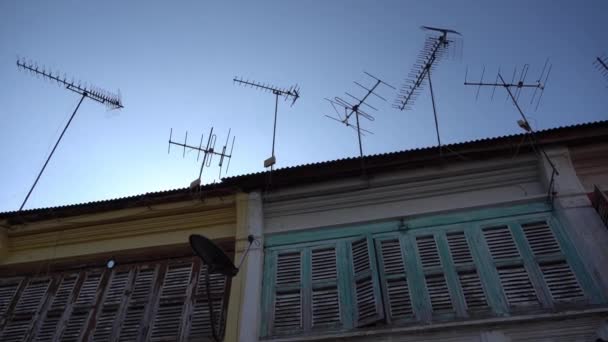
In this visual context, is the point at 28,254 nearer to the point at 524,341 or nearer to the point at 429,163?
the point at 429,163

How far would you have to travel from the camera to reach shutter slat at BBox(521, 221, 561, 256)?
6.45m

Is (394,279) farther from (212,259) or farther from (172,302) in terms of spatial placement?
(172,302)

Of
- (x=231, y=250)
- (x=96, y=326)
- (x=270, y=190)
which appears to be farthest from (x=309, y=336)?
(x=96, y=326)

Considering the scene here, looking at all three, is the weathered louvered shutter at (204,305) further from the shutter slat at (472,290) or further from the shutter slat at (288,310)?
the shutter slat at (472,290)

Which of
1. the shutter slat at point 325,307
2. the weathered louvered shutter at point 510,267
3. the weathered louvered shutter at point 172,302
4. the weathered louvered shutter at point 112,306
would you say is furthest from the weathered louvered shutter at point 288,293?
the weathered louvered shutter at point 510,267

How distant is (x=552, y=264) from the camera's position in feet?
20.6

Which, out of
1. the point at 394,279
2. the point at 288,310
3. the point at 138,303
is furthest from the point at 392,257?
the point at 138,303

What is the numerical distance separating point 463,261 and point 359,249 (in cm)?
139

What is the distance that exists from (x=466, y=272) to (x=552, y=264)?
104 cm

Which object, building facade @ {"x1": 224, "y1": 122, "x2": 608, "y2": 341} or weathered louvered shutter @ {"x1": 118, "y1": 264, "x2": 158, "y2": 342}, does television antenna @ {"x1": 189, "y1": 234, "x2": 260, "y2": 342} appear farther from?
weathered louvered shutter @ {"x1": 118, "y1": 264, "x2": 158, "y2": 342}

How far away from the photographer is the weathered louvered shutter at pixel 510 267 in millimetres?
6031

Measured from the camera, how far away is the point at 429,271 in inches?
258

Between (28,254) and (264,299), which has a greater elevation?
(28,254)

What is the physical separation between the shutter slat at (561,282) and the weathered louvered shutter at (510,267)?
0.72ft
